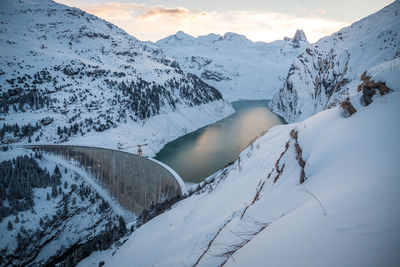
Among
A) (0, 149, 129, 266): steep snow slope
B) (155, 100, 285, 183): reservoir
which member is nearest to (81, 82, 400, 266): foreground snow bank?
(0, 149, 129, 266): steep snow slope

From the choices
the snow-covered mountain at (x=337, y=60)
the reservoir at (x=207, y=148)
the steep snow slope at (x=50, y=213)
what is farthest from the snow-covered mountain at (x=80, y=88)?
the snow-covered mountain at (x=337, y=60)

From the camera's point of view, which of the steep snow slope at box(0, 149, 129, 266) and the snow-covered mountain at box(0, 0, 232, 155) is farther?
the snow-covered mountain at box(0, 0, 232, 155)

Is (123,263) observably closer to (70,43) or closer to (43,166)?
(43,166)

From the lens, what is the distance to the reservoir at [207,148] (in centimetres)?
3888

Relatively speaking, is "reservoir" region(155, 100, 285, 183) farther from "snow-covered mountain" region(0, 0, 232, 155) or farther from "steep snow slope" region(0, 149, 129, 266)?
"steep snow slope" region(0, 149, 129, 266)

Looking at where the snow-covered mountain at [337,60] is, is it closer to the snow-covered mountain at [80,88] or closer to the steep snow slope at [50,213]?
the snow-covered mountain at [80,88]

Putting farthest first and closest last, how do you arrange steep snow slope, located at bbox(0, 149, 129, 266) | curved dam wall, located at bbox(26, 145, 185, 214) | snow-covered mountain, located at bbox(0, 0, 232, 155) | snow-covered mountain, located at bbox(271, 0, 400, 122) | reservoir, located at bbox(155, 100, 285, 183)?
snow-covered mountain, located at bbox(271, 0, 400, 122)
snow-covered mountain, located at bbox(0, 0, 232, 155)
reservoir, located at bbox(155, 100, 285, 183)
curved dam wall, located at bbox(26, 145, 185, 214)
steep snow slope, located at bbox(0, 149, 129, 266)

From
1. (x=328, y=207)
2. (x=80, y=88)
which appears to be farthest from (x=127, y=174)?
(x=80, y=88)

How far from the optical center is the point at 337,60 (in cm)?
6278

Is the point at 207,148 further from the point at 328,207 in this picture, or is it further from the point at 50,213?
the point at 328,207

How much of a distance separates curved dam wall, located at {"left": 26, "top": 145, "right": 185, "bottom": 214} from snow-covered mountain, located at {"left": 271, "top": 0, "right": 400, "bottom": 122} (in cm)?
3672

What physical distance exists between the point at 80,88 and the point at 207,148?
4031 cm

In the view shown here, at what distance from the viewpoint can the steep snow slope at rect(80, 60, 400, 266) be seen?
247cm

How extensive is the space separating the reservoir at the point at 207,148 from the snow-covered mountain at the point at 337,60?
17.1 meters
